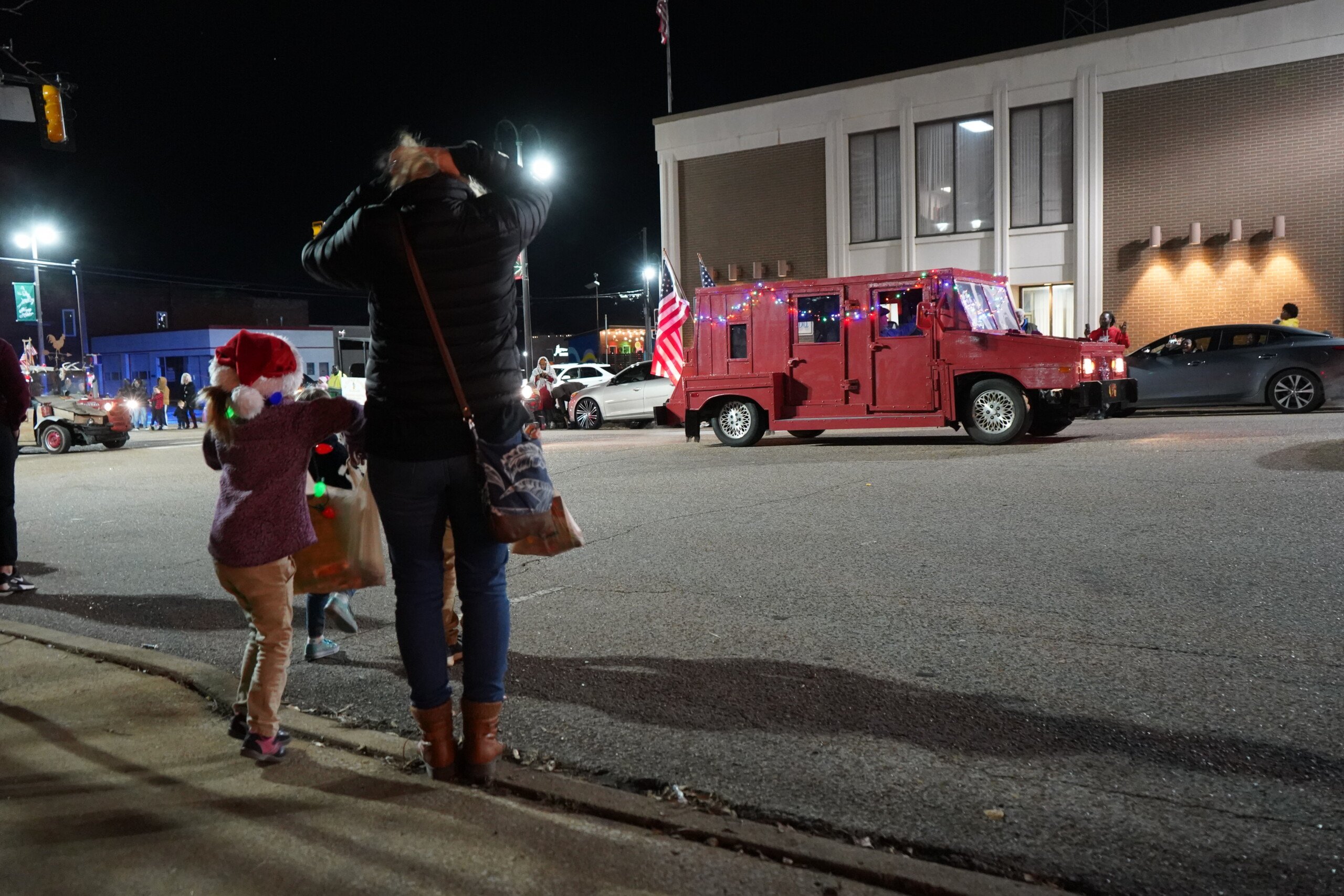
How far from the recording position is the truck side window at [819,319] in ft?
46.3

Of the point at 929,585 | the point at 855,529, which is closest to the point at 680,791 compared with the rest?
the point at 929,585

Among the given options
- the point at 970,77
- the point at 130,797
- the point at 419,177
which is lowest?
the point at 130,797

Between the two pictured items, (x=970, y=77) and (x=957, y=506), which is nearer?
(x=957, y=506)

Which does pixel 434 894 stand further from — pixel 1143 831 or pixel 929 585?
pixel 929 585

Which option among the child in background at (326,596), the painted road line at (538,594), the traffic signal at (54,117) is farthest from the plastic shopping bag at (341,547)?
the traffic signal at (54,117)

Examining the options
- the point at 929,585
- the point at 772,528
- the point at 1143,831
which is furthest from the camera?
the point at 772,528

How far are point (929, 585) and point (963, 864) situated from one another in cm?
315

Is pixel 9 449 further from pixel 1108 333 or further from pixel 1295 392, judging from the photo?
pixel 1108 333

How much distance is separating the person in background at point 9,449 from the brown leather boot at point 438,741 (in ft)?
14.5

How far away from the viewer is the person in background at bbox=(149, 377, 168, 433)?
3556 cm

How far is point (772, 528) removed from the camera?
7.65 m

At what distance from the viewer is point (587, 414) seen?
23.2 metres

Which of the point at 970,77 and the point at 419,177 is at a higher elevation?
the point at 970,77

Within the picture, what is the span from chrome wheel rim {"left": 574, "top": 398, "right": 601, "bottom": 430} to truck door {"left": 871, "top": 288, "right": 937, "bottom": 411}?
33.7ft
